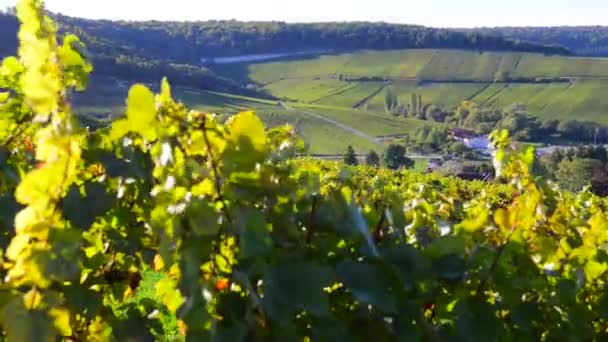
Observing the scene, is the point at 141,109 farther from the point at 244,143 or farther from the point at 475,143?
the point at 475,143

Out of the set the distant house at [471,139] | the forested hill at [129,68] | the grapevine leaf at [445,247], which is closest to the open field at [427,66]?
the forested hill at [129,68]

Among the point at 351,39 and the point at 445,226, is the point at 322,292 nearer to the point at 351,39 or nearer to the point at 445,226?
the point at 445,226

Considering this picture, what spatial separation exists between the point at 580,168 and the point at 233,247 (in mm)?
49941

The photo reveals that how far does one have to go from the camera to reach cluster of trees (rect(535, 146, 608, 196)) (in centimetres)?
3926

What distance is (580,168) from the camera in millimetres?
48125

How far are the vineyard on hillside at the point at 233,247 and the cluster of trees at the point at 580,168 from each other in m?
37.1

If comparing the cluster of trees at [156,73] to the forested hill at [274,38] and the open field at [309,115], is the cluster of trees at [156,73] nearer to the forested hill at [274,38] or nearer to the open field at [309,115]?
the open field at [309,115]

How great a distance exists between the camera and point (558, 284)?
188 centimetres

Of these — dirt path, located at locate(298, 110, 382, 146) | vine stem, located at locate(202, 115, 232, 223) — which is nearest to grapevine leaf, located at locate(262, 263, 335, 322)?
vine stem, located at locate(202, 115, 232, 223)

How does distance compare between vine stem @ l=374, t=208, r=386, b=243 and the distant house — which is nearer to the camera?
vine stem @ l=374, t=208, r=386, b=243

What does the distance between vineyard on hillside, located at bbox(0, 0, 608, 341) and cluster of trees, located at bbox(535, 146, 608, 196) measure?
122 ft

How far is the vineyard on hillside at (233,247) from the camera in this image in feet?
4.32

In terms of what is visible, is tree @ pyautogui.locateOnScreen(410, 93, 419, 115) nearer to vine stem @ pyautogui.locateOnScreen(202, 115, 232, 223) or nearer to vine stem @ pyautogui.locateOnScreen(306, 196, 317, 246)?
vine stem @ pyautogui.locateOnScreen(306, 196, 317, 246)

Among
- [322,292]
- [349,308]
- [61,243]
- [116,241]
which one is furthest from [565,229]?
[61,243]
